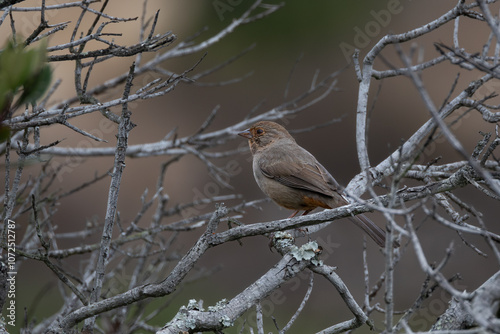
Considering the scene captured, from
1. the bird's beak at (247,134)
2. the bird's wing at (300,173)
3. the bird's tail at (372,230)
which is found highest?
the bird's beak at (247,134)

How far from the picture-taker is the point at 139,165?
11.1 meters

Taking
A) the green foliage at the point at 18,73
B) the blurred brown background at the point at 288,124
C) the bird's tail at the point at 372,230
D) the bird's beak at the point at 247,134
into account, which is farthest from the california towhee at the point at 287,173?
the green foliage at the point at 18,73

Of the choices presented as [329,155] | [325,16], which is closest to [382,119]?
[329,155]

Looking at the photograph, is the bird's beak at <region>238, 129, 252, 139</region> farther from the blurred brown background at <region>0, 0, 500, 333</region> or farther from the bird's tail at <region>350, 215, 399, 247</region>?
the blurred brown background at <region>0, 0, 500, 333</region>

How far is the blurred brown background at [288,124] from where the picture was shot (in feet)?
32.8

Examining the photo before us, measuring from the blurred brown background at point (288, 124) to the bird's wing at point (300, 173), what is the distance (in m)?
3.57

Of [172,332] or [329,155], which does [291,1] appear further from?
[172,332]

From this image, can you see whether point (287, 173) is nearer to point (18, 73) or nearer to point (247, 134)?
point (247, 134)

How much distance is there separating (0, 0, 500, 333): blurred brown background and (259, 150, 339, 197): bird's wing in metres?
3.57

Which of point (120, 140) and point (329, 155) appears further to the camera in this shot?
point (329, 155)

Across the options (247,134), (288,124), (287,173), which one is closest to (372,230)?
(287,173)

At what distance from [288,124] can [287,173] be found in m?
5.20

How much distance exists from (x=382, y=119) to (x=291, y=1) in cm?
288

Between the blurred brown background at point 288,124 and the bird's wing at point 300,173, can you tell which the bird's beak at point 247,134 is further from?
the blurred brown background at point 288,124
